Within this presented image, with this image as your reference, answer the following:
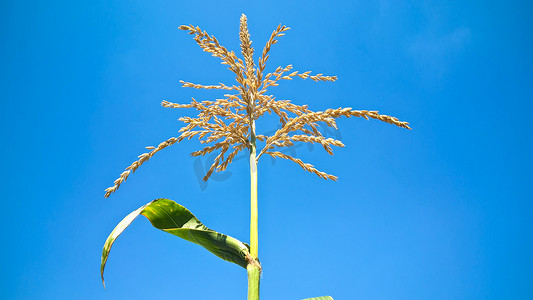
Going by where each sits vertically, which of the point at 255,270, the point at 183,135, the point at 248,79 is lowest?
the point at 255,270

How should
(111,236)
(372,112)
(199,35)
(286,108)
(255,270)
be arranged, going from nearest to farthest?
(111,236) < (255,270) < (372,112) < (199,35) < (286,108)

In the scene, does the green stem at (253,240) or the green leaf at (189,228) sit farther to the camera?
the green leaf at (189,228)

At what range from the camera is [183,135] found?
2.90m

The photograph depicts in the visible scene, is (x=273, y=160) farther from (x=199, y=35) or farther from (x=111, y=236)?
(x=111, y=236)

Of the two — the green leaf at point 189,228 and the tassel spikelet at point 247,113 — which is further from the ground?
the tassel spikelet at point 247,113

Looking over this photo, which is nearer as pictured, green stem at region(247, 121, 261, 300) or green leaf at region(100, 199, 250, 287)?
green stem at region(247, 121, 261, 300)

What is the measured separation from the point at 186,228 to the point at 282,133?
1.06 m

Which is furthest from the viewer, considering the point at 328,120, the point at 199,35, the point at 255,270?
the point at 199,35

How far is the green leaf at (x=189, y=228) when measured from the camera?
2.58 metres

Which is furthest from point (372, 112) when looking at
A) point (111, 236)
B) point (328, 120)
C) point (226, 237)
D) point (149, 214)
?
point (111, 236)

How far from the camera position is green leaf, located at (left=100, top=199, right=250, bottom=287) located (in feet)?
8.46

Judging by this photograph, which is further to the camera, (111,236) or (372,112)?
(372,112)

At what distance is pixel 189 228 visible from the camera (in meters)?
2.56

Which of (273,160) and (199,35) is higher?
(199,35)
